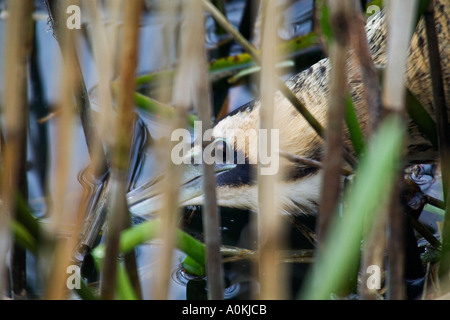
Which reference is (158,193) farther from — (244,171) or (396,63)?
(396,63)

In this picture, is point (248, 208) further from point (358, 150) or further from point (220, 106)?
point (358, 150)

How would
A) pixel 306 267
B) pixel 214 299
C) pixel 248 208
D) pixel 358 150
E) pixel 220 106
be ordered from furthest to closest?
pixel 220 106
pixel 248 208
pixel 306 267
pixel 358 150
pixel 214 299

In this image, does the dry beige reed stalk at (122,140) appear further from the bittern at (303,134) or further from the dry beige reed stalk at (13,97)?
the bittern at (303,134)

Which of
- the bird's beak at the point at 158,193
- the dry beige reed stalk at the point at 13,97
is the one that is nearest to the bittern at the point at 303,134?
the bird's beak at the point at 158,193

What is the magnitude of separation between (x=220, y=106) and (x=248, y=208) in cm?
61

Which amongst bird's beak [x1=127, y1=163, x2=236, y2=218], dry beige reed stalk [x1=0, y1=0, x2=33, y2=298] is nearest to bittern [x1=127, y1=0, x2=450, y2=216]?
bird's beak [x1=127, y1=163, x2=236, y2=218]

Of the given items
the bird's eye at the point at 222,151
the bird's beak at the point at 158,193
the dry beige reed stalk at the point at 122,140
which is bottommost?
the dry beige reed stalk at the point at 122,140

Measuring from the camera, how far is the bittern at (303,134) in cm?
192

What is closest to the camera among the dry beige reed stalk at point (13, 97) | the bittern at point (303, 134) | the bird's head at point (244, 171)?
the dry beige reed stalk at point (13, 97)

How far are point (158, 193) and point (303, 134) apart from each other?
495 millimetres

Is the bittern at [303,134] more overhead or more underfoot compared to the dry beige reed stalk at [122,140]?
more overhead

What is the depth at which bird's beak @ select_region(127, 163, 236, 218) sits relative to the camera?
79.1 inches
